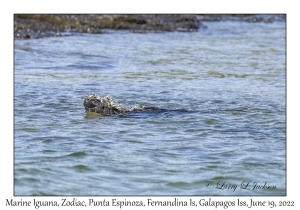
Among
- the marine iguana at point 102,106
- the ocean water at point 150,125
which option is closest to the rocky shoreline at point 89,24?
the ocean water at point 150,125

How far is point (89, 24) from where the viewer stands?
26.2 m

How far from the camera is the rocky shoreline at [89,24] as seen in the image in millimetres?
23766

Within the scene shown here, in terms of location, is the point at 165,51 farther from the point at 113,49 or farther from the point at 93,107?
the point at 93,107

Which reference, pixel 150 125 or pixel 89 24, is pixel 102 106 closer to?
pixel 150 125

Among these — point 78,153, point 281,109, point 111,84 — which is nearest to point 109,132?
point 78,153

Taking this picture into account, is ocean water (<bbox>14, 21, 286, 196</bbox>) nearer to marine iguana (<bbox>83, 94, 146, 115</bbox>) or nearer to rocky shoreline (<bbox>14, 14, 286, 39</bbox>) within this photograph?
marine iguana (<bbox>83, 94, 146, 115</bbox>)

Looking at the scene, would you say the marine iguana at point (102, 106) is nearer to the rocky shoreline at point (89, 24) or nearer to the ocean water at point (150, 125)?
the ocean water at point (150, 125)

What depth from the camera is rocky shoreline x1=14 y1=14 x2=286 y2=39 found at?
23766mm

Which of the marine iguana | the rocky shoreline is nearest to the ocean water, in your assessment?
the marine iguana

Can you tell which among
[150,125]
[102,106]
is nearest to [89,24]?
[102,106]

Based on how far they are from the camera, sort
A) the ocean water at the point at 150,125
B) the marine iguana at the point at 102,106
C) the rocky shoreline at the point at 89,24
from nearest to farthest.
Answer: the ocean water at the point at 150,125
the marine iguana at the point at 102,106
the rocky shoreline at the point at 89,24

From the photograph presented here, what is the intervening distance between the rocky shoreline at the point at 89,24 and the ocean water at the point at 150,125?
4.24 meters

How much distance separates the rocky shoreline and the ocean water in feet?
13.9
